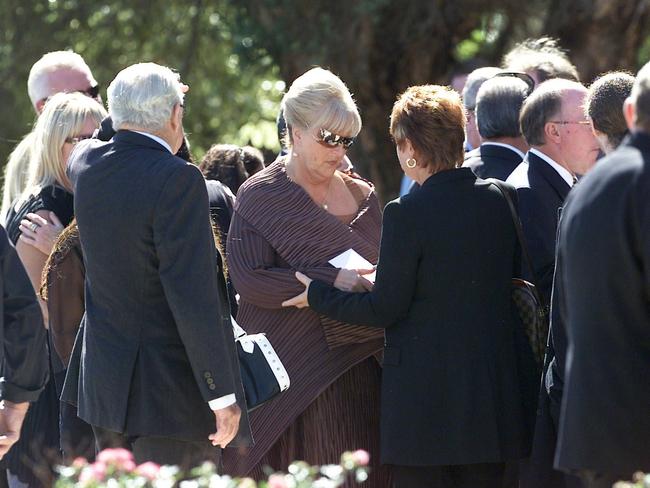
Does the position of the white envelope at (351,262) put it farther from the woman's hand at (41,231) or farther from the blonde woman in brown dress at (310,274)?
the woman's hand at (41,231)

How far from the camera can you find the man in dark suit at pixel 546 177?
13.7 ft

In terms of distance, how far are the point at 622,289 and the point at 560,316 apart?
1.00 metres

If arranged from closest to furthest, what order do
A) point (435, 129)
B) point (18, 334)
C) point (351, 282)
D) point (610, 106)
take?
point (18, 334), point (610, 106), point (435, 129), point (351, 282)

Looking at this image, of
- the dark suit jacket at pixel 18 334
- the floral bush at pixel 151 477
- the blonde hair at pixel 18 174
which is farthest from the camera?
the blonde hair at pixel 18 174

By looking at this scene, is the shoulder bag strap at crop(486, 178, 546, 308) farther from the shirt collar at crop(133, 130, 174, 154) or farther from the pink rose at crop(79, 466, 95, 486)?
the pink rose at crop(79, 466, 95, 486)

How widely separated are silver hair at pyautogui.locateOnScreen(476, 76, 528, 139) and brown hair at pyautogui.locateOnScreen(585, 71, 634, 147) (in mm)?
930

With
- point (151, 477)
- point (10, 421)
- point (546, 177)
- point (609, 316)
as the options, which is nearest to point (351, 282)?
point (546, 177)

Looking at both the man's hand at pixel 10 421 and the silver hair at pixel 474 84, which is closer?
the man's hand at pixel 10 421

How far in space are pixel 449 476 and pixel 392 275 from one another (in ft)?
2.48

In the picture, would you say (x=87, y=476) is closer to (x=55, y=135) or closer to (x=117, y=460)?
(x=117, y=460)

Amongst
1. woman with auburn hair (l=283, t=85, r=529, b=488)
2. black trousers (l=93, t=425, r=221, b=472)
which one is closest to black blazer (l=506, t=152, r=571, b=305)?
woman with auburn hair (l=283, t=85, r=529, b=488)

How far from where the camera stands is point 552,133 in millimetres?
4805

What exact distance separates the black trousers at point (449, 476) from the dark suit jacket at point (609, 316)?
120cm

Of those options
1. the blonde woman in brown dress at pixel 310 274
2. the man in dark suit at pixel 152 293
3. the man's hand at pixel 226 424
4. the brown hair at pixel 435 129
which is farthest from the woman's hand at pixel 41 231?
the brown hair at pixel 435 129
